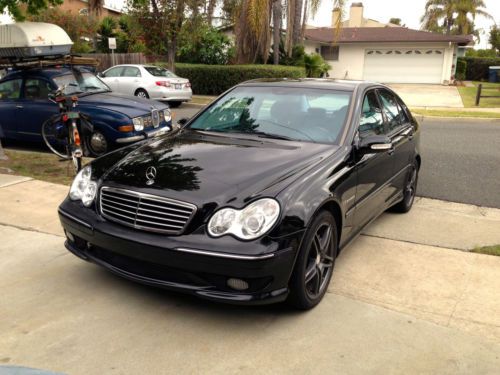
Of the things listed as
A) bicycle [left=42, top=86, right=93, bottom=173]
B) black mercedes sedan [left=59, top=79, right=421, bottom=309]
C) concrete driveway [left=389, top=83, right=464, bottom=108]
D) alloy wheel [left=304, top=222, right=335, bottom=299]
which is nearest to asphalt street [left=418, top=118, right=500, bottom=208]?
black mercedes sedan [left=59, top=79, right=421, bottom=309]

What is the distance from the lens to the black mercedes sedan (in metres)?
3.05

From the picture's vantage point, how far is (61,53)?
9.20 m

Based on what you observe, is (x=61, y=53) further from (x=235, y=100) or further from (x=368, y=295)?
(x=368, y=295)

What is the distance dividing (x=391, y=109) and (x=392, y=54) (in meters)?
30.0

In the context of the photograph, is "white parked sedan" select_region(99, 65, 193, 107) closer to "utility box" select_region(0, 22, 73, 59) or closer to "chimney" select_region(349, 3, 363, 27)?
"utility box" select_region(0, 22, 73, 59)

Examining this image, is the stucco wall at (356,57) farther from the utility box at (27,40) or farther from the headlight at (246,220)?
the headlight at (246,220)

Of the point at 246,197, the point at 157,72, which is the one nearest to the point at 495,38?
the point at 157,72

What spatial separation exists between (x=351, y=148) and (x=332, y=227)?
76 centimetres

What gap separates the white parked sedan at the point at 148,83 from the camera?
632 inches

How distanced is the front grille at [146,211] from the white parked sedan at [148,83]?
43.1 feet

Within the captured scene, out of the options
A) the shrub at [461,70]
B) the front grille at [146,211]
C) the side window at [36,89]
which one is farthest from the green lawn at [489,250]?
the shrub at [461,70]

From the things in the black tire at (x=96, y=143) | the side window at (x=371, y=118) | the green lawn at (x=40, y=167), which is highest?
the side window at (x=371, y=118)

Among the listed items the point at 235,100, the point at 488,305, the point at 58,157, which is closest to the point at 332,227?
the point at 488,305

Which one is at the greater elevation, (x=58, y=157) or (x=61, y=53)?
(x=61, y=53)
